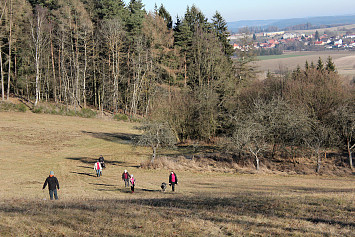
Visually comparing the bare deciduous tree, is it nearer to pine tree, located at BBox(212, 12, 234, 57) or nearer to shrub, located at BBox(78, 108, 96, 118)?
shrub, located at BBox(78, 108, 96, 118)

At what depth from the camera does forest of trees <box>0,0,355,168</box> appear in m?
45.5

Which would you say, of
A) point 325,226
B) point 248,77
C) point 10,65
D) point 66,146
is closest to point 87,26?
point 10,65

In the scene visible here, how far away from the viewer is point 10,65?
58125mm

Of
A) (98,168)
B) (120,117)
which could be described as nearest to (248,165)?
(98,168)

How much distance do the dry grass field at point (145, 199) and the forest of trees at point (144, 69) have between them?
36.3ft

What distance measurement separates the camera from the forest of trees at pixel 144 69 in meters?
45.5

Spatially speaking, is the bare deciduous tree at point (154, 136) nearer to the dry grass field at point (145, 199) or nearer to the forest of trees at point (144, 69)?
the dry grass field at point (145, 199)

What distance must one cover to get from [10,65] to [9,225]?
5295 centimetres

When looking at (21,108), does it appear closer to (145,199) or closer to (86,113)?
(86,113)

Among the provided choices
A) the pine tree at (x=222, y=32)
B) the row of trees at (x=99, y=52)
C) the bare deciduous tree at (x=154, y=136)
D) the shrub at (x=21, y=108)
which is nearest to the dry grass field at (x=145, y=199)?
the bare deciduous tree at (x=154, y=136)

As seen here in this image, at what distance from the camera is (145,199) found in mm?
18344

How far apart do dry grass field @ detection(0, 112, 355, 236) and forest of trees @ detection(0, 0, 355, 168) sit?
11.1 metres

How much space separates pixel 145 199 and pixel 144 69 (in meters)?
45.0

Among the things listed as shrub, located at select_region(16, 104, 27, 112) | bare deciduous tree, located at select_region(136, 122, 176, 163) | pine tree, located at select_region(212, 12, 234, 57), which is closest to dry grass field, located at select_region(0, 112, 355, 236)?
bare deciduous tree, located at select_region(136, 122, 176, 163)
